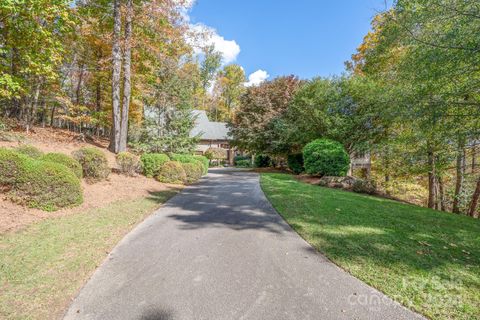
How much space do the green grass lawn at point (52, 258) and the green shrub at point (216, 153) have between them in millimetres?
23101

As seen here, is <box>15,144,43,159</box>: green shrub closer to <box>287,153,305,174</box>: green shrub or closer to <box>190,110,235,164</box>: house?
<box>287,153,305,174</box>: green shrub

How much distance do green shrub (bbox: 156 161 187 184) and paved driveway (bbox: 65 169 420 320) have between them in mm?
5554

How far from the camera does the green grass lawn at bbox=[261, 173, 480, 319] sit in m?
2.57

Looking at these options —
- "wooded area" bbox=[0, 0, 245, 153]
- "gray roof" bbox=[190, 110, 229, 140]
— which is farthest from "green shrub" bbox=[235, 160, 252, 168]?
"wooded area" bbox=[0, 0, 245, 153]

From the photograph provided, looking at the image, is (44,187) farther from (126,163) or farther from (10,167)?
(126,163)

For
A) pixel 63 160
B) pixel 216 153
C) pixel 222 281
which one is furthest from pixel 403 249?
pixel 216 153

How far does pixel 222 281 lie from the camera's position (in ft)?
9.61

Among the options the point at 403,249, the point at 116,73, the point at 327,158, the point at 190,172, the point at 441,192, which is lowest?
the point at 403,249

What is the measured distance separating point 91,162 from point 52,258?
4990 mm

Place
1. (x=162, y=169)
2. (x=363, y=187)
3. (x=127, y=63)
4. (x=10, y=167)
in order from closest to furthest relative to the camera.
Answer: (x=10, y=167) → (x=363, y=187) → (x=162, y=169) → (x=127, y=63)

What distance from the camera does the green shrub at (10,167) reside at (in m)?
5.01

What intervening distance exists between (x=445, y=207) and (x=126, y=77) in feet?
60.9

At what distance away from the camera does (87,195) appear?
6.66m

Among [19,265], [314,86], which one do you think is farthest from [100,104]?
[19,265]
